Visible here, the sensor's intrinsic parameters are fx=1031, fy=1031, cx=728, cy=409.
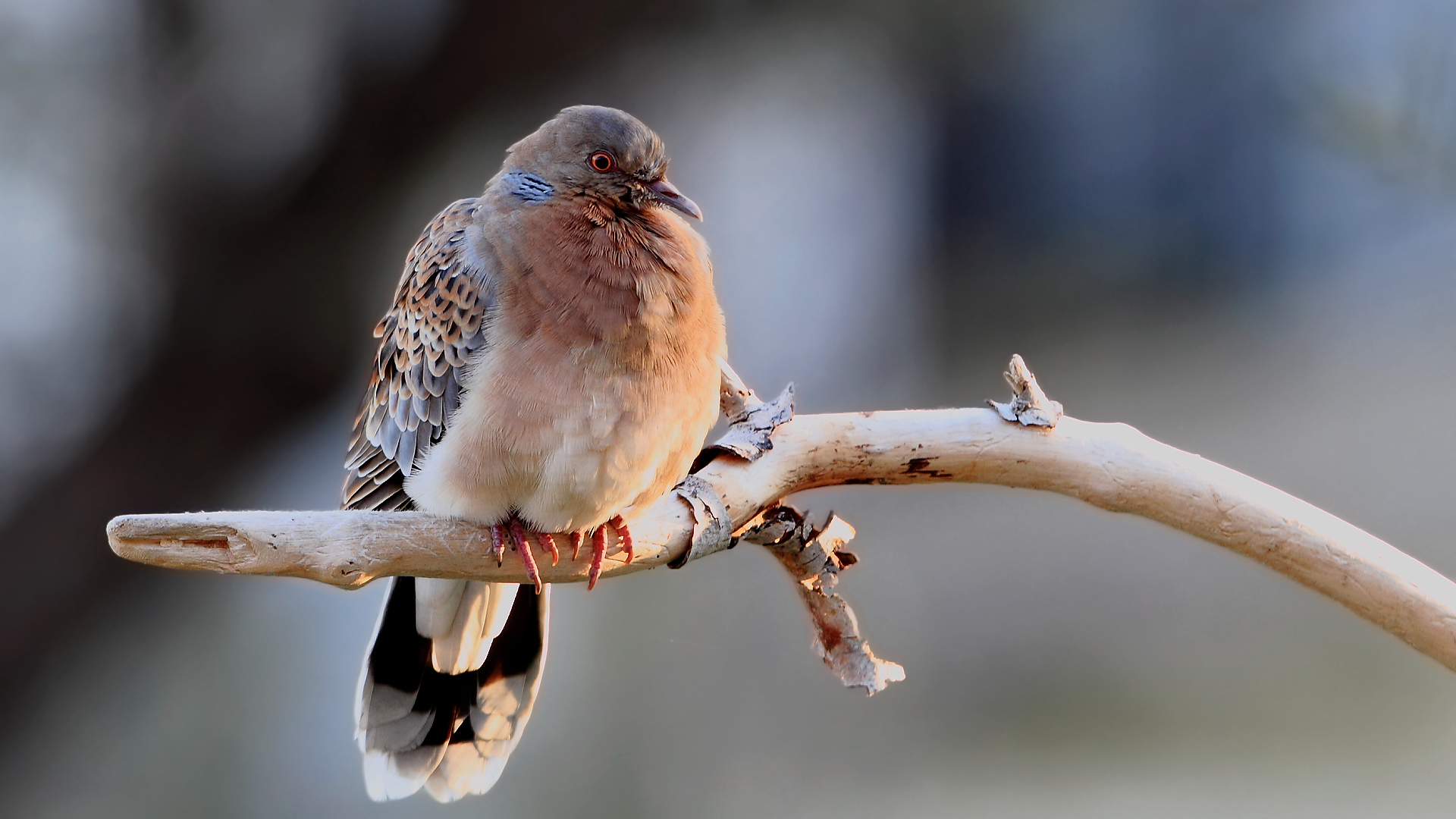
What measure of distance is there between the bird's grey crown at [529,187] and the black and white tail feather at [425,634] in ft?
0.23

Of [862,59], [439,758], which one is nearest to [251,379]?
[439,758]

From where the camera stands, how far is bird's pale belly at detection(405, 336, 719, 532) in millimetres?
1248

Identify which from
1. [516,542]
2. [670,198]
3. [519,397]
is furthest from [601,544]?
[670,198]

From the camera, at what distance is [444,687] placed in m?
1.58

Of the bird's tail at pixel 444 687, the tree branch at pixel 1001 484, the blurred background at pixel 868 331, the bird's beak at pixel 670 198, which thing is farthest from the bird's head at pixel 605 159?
the blurred background at pixel 868 331

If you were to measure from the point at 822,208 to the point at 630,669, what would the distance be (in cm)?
147

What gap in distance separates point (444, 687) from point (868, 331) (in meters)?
1.85

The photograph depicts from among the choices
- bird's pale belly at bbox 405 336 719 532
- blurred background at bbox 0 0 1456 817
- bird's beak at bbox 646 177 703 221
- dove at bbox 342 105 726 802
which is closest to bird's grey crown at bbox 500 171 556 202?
dove at bbox 342 105 726 802

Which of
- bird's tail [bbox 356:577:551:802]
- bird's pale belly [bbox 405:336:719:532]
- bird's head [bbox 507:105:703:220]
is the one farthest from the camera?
bird's tail [bbox 356:577:551:802]

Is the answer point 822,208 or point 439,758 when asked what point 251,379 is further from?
point 822,208

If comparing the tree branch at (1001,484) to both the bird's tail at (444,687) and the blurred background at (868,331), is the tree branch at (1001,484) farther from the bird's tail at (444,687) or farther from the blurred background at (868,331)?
the blurred background at (868,331)

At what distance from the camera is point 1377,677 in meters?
2.93

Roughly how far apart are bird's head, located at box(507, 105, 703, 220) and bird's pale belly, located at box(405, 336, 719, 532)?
25cm

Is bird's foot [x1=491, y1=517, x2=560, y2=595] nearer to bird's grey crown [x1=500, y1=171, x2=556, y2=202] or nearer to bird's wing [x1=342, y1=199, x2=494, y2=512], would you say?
bird's wing [x1=342, y1=199, x2=494, y2=512]
